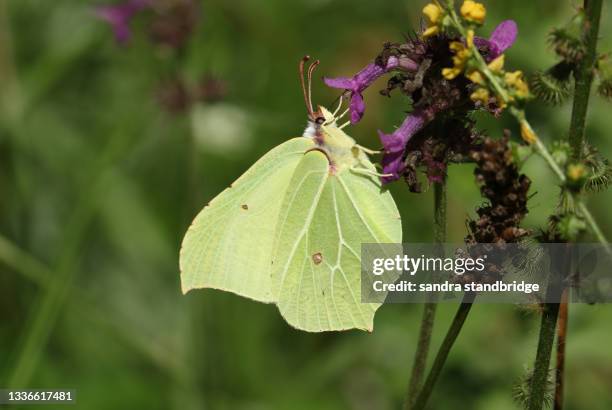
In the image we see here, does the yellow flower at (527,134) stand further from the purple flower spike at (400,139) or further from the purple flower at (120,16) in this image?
the purple flower at (120,16)

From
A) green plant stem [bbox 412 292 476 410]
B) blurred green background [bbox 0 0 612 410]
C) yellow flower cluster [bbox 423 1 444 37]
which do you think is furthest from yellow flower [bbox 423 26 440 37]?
blurred green background [bbox 0 0 612 410]

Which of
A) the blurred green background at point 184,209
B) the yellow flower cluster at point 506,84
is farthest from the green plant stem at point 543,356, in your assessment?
the blurred green background at point 184,209

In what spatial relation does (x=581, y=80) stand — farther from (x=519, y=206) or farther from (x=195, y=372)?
(x=195, y=372)

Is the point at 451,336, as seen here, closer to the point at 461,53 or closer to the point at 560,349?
the point at 560,349

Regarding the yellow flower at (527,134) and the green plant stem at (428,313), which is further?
the green plant stem at (428,313)

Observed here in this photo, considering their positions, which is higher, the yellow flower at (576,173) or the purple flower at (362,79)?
the purple flower at (362,79)

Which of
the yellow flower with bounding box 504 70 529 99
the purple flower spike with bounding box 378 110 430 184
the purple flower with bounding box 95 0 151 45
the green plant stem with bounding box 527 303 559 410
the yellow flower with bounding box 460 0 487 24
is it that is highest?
the purple flower with bounding box 95 0 151 45

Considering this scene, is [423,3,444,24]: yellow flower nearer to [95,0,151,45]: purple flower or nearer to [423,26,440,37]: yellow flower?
[423,26,440,37]: yellow flower
